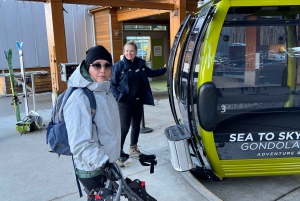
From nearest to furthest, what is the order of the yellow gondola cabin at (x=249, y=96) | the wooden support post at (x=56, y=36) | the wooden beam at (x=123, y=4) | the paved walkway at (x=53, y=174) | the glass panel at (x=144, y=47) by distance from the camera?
the yellow gondola cabin at (x=249, y=96), the paved walkway at (x=53, y=174), the wooden support post at (x=56, y=36), the wooden beam at (x=123, y=4), the glass panel at (x=144, y=47)

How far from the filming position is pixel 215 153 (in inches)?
112

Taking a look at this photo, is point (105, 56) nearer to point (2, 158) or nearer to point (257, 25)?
point (257, 25)

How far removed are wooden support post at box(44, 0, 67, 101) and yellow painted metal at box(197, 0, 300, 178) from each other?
4.50 meters

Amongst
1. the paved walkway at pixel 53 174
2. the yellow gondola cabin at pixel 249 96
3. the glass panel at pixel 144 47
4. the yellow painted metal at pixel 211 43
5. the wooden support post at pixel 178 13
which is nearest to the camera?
the yellow painted metal at pixel 211 43

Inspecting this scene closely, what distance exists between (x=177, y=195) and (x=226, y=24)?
1796mm

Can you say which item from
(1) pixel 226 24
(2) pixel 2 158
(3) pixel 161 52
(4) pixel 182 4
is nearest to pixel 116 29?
(3) pixel 161 52

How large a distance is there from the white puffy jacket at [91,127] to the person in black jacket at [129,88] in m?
1.83

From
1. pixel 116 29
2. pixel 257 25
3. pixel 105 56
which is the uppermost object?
pixel 116 29

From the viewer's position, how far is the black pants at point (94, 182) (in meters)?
1.86

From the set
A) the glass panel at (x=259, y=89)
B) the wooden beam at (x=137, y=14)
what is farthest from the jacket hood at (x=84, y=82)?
the wooden beam at (x=137, y=14)

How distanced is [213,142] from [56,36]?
15.6ft

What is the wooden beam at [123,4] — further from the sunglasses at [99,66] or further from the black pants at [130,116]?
the sunglasses at [99,66]

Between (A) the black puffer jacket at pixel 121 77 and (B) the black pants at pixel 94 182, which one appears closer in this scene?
(B) the black pants at pixel 94 182

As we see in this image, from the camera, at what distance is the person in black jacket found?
3.73 m
